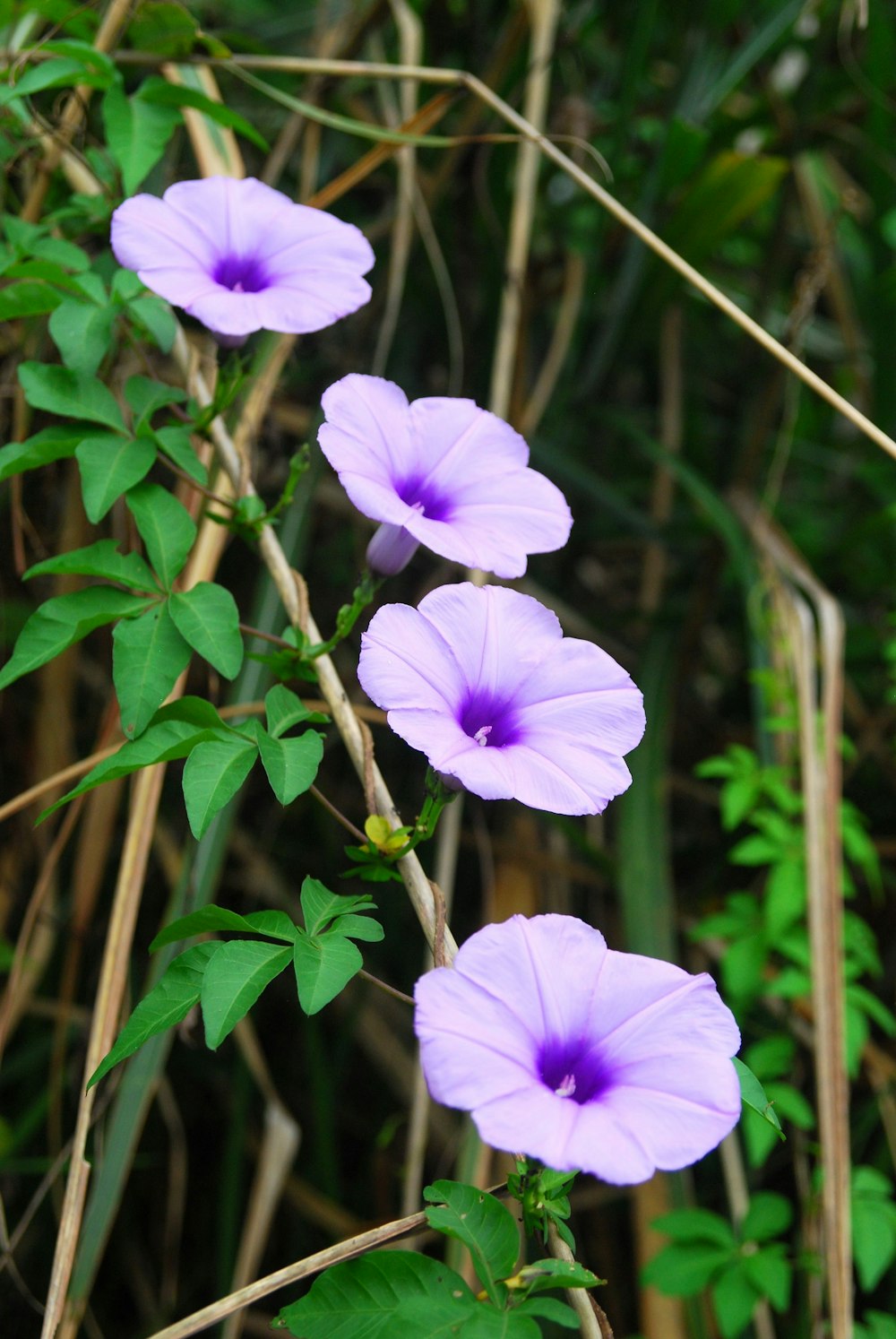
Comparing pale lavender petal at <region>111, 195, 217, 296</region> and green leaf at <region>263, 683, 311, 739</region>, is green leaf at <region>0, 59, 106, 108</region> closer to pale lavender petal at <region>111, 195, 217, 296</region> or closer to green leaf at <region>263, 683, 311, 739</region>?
pale lavender petal at <region>111, 195, 217, 296</region>

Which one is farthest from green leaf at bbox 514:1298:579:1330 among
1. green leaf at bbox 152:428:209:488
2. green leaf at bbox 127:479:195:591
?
green leaf at bbox 152:428:209:488

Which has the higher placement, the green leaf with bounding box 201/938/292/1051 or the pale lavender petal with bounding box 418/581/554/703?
the pale lavender petal with bounding box 418/581/554/703

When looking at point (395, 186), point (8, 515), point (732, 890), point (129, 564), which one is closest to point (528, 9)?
point (395, 186)

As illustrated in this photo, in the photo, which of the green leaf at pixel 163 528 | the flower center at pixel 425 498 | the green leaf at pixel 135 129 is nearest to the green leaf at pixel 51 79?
the green leaf at pixel 135 129

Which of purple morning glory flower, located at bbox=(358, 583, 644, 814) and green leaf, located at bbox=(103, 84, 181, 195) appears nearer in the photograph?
purple morning glory flower, located at bbox=(358, 583, 644, 814)

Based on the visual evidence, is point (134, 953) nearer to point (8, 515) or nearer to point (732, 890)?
point (8, 515)

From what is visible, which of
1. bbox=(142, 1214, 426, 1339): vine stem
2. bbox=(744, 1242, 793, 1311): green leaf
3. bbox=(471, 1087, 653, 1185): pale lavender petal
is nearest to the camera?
bbox=(471, 1087, 653, 1185): pale lavender petal
